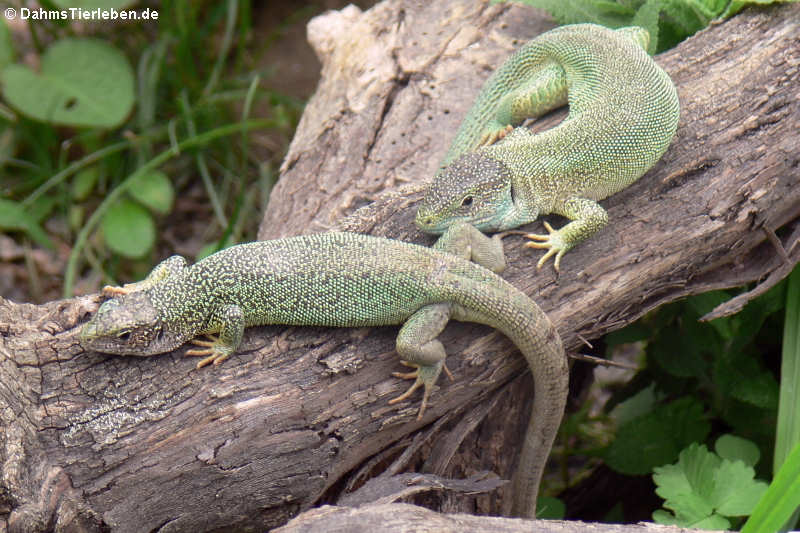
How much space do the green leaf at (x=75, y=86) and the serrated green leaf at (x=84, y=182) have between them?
693mm

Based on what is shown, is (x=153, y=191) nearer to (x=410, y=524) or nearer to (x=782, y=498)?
(x=410, y=524)

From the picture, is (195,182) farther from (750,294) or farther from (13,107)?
→ (750,294)

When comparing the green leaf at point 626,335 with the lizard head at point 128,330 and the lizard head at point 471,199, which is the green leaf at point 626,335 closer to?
the lizard head at point 471,199

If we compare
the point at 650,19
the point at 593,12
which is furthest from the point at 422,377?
the point at 593,12

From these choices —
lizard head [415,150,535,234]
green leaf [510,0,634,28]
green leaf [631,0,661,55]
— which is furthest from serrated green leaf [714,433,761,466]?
green leaf [510,0,634,28]

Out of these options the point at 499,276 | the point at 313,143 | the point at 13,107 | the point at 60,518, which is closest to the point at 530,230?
the point at 499,276

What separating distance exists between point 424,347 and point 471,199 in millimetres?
963

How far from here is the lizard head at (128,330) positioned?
3686 millimetres

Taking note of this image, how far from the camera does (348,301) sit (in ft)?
12.9

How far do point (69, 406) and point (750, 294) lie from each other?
11.7ft

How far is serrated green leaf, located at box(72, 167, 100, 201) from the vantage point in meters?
7.27

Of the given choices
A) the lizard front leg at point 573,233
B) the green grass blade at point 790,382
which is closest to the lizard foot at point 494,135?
the lizard front leg at point 573,233

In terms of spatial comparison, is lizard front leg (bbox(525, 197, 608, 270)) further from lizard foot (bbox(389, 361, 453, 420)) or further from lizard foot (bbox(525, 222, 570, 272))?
lizard foot (bbox(389, 361, 453, 420))

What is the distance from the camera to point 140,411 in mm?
3658
